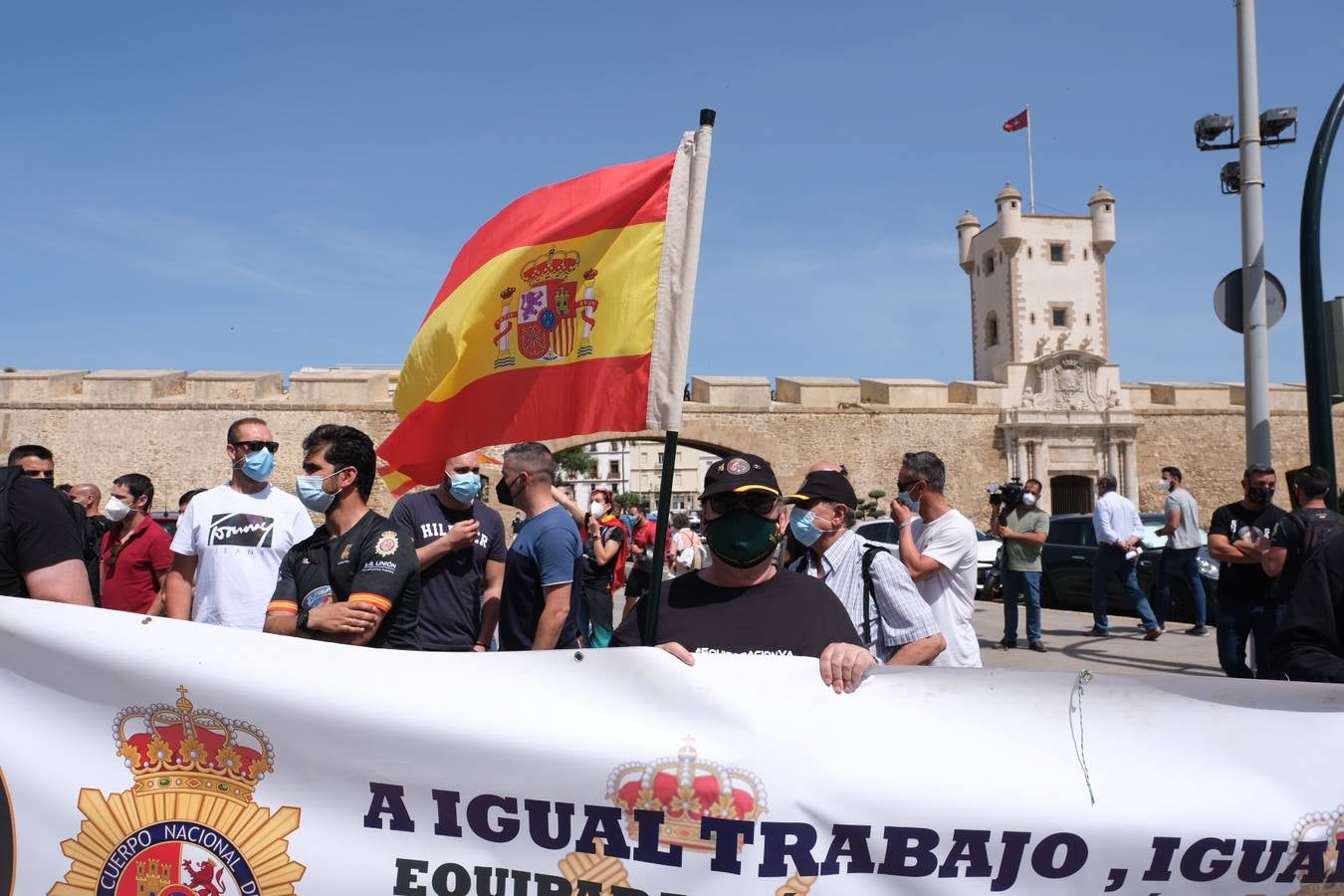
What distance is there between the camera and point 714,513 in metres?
2.58

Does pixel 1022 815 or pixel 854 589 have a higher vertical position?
pixel 854 589

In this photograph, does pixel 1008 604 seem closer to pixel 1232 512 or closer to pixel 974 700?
pixel 1232 512

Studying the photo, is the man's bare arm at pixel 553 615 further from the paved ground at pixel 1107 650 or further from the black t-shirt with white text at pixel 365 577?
the paved ground at pixel 1107 650

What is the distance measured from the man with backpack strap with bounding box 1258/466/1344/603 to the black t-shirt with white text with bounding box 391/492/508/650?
10.7 feet

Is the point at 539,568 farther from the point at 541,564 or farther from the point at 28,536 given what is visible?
the point at 28,536

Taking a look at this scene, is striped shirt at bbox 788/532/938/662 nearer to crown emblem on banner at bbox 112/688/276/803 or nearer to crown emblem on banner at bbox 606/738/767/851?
crown emblem on banner at bbox 606/738/767/851

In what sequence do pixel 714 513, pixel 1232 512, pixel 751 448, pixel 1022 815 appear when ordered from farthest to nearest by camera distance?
1. pixel 751 448
2. pixel 1232 512
3. pixel 714 513
4. pixel 1022 815

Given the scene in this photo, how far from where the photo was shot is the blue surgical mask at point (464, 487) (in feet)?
14.3

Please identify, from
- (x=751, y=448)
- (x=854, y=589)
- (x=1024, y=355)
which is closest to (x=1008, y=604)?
(x=854, y=589)

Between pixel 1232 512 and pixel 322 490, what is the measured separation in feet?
18.1

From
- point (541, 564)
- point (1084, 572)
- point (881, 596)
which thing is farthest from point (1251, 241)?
point (1084, 572)

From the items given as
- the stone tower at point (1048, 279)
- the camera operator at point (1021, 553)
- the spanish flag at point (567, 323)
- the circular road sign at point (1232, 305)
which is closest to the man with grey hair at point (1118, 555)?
the camera operator at point (1021, 553)

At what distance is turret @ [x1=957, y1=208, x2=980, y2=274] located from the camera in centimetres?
4347

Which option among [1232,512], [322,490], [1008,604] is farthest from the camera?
[1008,604]
